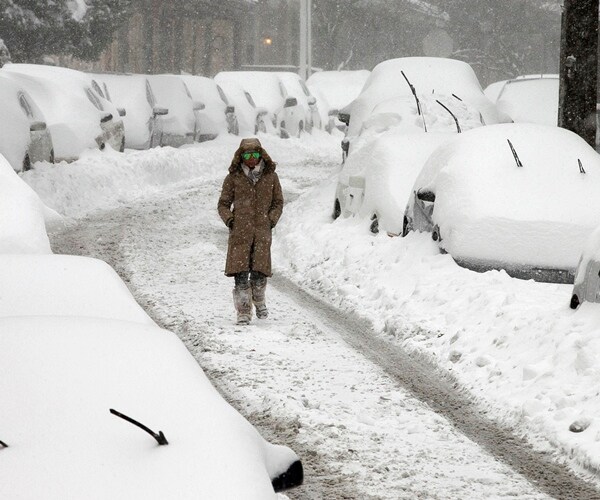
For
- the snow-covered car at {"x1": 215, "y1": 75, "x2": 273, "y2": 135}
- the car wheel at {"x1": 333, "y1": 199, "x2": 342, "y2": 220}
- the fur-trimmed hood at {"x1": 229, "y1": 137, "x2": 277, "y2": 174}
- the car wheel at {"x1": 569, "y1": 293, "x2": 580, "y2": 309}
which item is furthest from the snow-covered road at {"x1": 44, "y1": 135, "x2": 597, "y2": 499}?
the snow-covered car at {"x1": 215, "y1": 75, "x2": 273, "y2": 135}

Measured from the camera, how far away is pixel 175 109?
2420 centimetres

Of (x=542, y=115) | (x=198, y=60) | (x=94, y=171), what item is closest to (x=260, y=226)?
(x=94, y=171)

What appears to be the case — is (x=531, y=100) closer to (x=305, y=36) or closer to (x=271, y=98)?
(x=271, y=98)

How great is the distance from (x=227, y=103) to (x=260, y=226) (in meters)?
17.8

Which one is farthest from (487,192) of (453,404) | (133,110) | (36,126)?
(133,110)

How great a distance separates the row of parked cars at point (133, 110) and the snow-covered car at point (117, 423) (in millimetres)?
12382

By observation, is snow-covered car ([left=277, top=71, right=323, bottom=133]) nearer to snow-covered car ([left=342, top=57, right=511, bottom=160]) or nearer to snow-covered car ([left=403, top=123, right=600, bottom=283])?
snow-covered car ([left=342, top=57, right=511, bottom=160])

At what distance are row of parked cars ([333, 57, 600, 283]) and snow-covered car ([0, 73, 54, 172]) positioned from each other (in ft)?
14.9

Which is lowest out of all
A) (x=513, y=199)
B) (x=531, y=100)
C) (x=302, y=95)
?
(x=302, y=95)

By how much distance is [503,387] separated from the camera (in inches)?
274

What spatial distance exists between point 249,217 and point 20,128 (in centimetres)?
733

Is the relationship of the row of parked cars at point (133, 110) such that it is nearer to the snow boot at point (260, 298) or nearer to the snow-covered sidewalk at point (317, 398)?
the snow-covered sidewalk at point (317, 398)

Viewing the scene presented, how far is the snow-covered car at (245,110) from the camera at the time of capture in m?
28.1

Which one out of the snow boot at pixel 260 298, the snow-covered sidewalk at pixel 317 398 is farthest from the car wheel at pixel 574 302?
the snow boot at pixel 260 298
